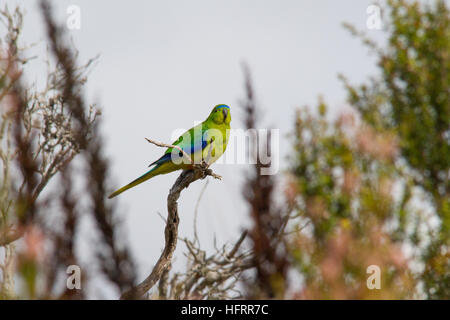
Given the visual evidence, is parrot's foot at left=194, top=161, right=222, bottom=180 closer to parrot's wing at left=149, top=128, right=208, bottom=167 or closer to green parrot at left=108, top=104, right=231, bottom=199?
green parrot at left=108, top=104, right=231, bottom=199

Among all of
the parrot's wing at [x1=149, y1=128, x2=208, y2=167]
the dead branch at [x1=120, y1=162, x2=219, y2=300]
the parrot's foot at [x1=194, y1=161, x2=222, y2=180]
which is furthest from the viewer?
the parrot's wing at [x1=149, y1=128, x2=208, y2=167]

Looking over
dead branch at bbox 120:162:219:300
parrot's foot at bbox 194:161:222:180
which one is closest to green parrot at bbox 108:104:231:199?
parrot's foot at bbox 194:161:222:180

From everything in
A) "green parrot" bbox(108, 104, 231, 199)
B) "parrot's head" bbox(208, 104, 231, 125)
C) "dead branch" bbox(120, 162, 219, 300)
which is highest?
"parrot's head" bbox(208, 104, 231, 125)

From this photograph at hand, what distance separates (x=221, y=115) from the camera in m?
8.12

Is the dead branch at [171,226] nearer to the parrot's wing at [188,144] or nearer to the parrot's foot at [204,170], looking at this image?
the parrot's foot at [204,170]

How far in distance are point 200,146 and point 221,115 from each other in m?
0.78

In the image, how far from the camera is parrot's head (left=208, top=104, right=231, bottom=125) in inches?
320

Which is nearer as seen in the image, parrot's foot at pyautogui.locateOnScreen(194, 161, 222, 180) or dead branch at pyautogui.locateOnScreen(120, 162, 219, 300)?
dead branch at pyautogui.locateOnScreen(120, 162, 219, 300)

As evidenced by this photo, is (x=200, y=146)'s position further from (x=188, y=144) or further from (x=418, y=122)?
(x=418, y=122)

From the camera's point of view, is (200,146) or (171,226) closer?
(171,226)

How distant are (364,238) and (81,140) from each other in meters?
2.17

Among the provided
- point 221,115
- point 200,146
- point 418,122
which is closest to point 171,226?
point 200,146

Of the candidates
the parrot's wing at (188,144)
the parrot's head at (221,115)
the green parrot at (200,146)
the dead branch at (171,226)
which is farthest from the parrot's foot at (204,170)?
the parrot's head at (221,115)
